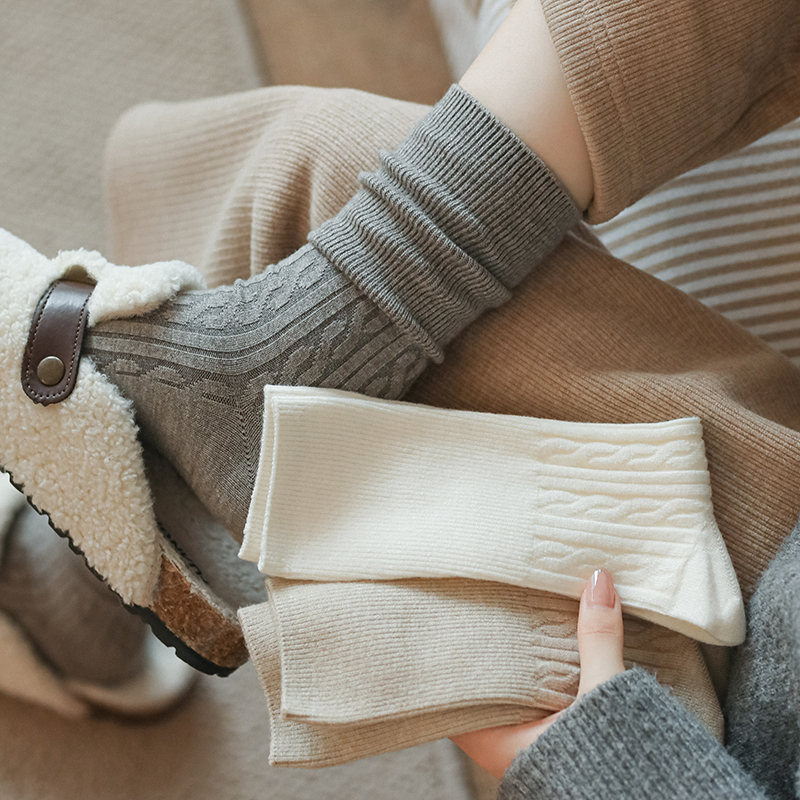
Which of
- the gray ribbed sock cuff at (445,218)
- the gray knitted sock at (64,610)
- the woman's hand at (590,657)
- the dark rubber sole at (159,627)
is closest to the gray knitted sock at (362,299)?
the gray ribbed sock cuff at (445,218)

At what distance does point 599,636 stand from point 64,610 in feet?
1.88

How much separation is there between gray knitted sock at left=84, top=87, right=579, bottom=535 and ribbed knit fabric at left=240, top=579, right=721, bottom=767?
110mm

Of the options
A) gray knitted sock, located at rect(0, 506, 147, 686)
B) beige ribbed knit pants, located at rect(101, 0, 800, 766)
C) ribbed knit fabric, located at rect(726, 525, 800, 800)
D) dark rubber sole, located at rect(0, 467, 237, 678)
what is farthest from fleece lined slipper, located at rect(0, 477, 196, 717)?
ribbed knit fabric, located at rect(726, 525, 800, 800)

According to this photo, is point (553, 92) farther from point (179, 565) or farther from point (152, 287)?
point (179, 565)

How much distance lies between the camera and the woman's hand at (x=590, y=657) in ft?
1.50

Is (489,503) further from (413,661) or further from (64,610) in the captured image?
(64,610)

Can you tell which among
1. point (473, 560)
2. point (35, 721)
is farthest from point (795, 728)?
point (35, 721)

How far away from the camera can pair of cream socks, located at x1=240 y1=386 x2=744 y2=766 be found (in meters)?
0.46

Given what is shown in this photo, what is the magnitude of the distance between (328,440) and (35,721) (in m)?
0.58

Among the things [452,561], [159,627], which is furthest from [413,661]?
[159,627]

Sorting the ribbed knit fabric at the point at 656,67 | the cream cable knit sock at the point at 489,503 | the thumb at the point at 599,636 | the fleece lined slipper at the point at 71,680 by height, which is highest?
the ribbed knit fabric at the point at 656,67

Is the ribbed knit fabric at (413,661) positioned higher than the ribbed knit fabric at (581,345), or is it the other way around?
the ribbed knit fabric at (581,345)

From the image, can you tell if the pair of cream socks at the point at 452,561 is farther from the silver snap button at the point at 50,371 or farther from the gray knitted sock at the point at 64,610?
the gray knitted sock at the point at 64,610

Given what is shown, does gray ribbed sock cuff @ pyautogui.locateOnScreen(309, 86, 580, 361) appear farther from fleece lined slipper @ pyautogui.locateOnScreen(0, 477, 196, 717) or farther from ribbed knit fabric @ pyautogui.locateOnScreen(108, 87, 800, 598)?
fleece lined slipper @ pyautogui.locateOnScreen(0, 477, 196, 717)
